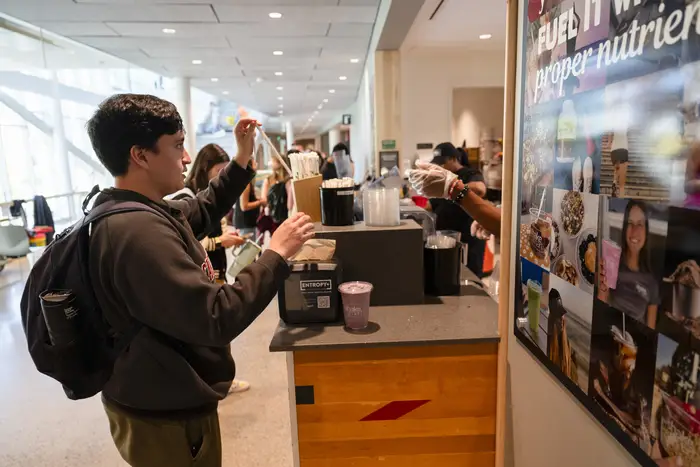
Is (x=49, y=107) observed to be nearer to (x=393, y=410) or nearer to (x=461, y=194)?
(x=461, y=194)

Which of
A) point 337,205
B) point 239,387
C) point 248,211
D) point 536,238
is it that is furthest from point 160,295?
point 248,211

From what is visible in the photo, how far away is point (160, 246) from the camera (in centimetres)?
106

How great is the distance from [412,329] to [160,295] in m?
0.80

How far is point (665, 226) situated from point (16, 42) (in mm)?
7708

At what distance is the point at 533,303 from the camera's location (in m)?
1.15

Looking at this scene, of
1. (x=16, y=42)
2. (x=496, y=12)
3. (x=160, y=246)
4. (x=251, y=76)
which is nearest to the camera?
(x=160, y=246)

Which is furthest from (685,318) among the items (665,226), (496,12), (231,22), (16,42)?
(16,42)

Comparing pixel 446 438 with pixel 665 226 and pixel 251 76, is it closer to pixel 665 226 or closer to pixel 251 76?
pixel 665 226

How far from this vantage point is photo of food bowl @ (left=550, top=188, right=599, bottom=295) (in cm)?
88

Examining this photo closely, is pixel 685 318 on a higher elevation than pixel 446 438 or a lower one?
higher

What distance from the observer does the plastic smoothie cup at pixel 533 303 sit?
112 cm

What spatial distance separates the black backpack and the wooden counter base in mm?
547

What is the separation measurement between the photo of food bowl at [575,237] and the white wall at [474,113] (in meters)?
6.79

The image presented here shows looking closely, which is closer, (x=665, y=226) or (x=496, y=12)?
(x=665, y=226)
